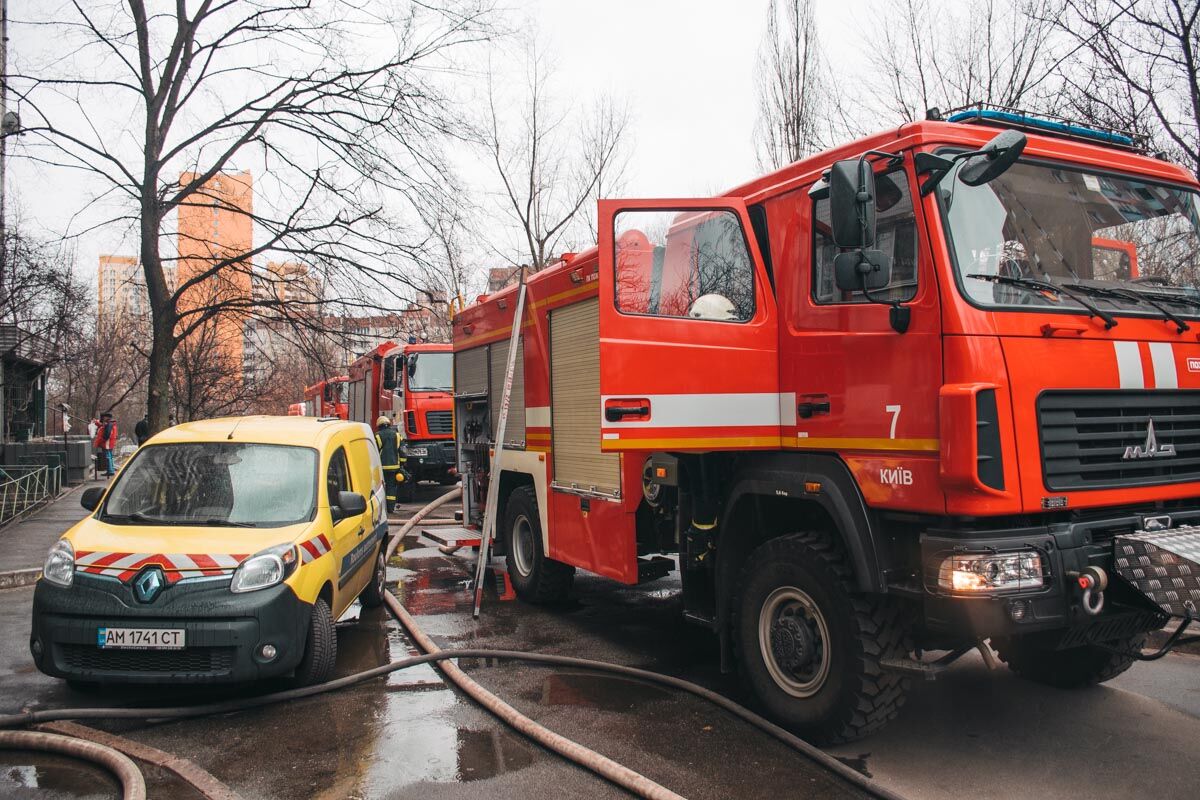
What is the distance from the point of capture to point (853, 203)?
4.24 m

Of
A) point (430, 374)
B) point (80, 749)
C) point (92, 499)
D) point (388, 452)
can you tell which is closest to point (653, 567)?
point (80, 749)

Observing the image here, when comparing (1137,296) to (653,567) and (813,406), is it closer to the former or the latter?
(813,406)

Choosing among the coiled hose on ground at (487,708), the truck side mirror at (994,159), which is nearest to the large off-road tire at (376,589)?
the coiled hose on ground at (487,708)

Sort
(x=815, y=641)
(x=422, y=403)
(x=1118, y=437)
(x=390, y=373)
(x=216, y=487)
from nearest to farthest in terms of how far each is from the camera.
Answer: (x=1118, y=437)
(x=815, y=641)
(x=216, y=487)
(x=422, y=403)
(x=390, y=373)

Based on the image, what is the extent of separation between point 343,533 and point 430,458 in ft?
43.6

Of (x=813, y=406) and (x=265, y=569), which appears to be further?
(x=265, y=569)

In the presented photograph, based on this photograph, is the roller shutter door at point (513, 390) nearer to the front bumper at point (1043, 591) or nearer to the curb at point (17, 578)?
the front bumper at point (1043, 591)

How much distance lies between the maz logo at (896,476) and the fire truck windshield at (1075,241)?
2.79ft

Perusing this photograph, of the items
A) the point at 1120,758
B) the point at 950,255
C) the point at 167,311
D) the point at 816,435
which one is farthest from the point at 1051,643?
the point at 167,311

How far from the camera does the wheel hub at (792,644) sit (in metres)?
4.77

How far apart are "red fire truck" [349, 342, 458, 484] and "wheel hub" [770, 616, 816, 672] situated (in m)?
15.3

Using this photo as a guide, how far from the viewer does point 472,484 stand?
10336 millimetres

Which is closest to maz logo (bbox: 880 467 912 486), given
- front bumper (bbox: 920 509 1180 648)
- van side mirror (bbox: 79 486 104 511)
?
front bumper (bbox: 920 509 1180 648)

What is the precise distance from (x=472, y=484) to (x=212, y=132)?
8259 mm
